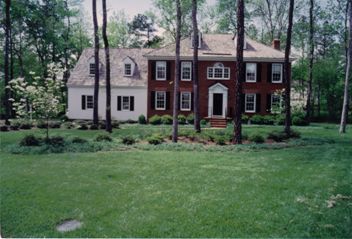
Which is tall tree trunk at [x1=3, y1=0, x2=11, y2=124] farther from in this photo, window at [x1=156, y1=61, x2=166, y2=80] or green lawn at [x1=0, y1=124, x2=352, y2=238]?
window at [x1=156, y1=61, x2=166, y2=80]

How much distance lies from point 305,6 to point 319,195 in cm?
1598

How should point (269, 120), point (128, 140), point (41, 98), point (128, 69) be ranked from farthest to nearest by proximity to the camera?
point (128, 69) → point (269, 120) → point (128, 140) → point (41, 98)

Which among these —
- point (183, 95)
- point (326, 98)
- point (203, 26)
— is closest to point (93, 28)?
point (203, 26)

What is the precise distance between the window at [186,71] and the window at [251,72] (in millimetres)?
3598

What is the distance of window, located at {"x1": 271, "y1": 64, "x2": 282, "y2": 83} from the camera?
21.3m

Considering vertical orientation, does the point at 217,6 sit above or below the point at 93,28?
above

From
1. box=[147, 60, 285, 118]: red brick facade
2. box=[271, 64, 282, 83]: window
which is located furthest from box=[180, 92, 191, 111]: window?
box=[271, 64, 282, 83]: window

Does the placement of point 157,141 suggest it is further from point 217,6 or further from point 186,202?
point 217,6

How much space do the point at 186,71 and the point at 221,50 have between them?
2.57m

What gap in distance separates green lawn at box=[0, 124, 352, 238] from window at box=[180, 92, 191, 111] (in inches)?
486

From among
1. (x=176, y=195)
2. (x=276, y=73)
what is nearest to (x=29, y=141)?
(x=176, y=195)

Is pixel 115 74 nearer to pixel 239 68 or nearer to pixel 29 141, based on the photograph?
pixel 29 141

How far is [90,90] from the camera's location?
20969 millimetres

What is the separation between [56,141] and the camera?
33.6 feet
